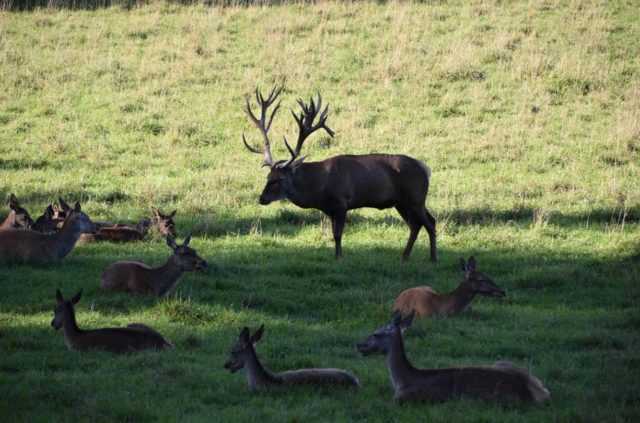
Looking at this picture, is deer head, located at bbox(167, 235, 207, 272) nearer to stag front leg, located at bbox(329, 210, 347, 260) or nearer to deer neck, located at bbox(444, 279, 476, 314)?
stag front leg, located at bbox(329, 210, 347, 260)

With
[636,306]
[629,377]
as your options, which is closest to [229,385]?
[629,377]

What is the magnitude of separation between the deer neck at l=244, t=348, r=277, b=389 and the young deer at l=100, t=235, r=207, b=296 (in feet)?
11.6

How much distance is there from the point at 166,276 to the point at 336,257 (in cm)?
271

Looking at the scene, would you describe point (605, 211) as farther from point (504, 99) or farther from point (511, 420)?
point (511, 420)

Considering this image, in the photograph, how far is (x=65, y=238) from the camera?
13234 millimetres

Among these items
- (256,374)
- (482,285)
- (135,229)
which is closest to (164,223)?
(135,229)

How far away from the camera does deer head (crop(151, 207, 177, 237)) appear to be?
1448cm

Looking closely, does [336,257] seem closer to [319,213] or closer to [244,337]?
[319,213]

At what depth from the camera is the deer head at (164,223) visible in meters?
14.5

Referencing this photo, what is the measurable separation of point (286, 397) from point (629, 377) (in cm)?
274

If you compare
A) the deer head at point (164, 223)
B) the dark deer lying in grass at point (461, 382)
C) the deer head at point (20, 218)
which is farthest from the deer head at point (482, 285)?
the deer head at point (20, 218)

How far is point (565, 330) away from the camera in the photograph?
400 inches

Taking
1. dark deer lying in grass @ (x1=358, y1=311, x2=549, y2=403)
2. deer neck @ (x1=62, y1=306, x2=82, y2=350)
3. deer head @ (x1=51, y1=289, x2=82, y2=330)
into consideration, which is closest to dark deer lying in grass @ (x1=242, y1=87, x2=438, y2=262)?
deer head @ (x1=51, y1=289, x2=82, y2=330)

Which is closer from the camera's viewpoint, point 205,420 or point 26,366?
point 205,420
